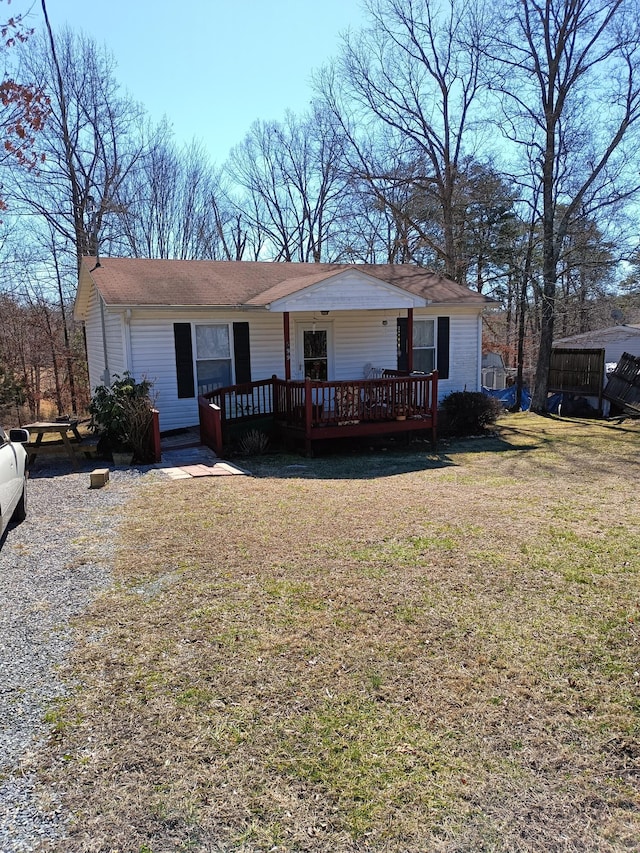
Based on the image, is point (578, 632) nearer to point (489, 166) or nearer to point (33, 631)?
point (33, 631)

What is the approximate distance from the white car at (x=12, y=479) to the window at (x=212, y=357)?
18.9 feet

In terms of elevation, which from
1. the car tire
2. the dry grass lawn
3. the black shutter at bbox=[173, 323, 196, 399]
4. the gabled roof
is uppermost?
the gabled roof

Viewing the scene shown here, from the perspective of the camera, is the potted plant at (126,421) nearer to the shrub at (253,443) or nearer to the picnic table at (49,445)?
the picnic table at (49,445)

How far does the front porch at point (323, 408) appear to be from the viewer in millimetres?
10594

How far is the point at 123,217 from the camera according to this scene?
83.5ft

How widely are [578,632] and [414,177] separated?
21.3 meters

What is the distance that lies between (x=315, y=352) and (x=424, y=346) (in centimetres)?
287

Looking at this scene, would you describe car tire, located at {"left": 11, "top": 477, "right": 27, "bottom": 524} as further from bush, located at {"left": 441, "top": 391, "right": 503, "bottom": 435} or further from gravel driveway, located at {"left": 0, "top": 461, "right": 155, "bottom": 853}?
bush, located at {"left": 441, "top": 391, "right": 503, "bottom": 435}

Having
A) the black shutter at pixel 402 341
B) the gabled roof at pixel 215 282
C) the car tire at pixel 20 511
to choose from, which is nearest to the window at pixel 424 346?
the black shutter at pixel 402 341

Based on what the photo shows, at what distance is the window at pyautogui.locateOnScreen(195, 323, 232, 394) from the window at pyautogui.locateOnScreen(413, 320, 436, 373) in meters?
4.77

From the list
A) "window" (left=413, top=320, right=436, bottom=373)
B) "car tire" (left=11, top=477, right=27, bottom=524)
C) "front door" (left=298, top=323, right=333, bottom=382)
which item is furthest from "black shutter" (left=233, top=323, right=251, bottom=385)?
"car tire" (left=11, top=477, right=27, bottom=524)

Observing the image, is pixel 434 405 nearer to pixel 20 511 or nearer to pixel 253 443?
pixel 253 443

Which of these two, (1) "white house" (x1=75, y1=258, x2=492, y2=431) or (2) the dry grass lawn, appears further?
(1) "white house" (x1=75, y1=258, x2=492, y2=431)

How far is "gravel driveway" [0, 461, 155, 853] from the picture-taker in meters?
2.46
